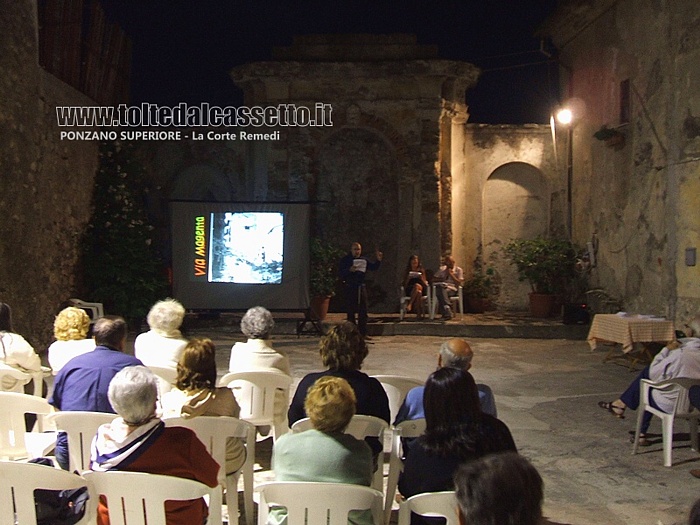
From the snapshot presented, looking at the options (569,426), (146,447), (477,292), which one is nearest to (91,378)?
(146,447)

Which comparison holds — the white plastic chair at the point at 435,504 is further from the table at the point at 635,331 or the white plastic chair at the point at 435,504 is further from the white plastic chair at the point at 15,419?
the table at the point at 635,331

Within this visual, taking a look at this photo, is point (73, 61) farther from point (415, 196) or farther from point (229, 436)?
point (229, 436)

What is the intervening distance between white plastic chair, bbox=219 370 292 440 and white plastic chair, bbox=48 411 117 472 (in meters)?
1.30

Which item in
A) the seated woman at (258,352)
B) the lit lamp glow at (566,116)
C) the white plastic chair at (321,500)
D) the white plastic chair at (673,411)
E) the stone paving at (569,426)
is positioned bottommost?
the stone paving at (569,426)

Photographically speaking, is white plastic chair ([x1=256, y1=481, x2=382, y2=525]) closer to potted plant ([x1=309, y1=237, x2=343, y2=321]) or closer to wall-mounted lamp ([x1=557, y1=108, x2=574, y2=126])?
potted plant ([x1=309, y1=237, x2=343, y2=321])

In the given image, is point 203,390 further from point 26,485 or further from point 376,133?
point 376,133

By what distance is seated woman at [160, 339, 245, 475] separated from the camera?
12.1 feet

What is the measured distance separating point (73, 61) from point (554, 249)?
8.16 meters

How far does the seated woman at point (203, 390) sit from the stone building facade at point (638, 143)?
7316 millimetres

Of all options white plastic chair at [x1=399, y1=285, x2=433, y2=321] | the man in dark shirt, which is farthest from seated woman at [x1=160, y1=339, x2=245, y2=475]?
white plastic chair at [x1=399, y1=285, x2=433, y2=321]

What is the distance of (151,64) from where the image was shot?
63.7 ft

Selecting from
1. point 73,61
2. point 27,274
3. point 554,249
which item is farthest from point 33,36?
point 554,249

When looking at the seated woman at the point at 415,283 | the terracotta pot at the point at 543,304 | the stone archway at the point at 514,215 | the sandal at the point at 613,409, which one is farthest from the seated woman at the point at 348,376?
the stone archway at the point at 514,215

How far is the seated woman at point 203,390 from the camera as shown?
368cm
